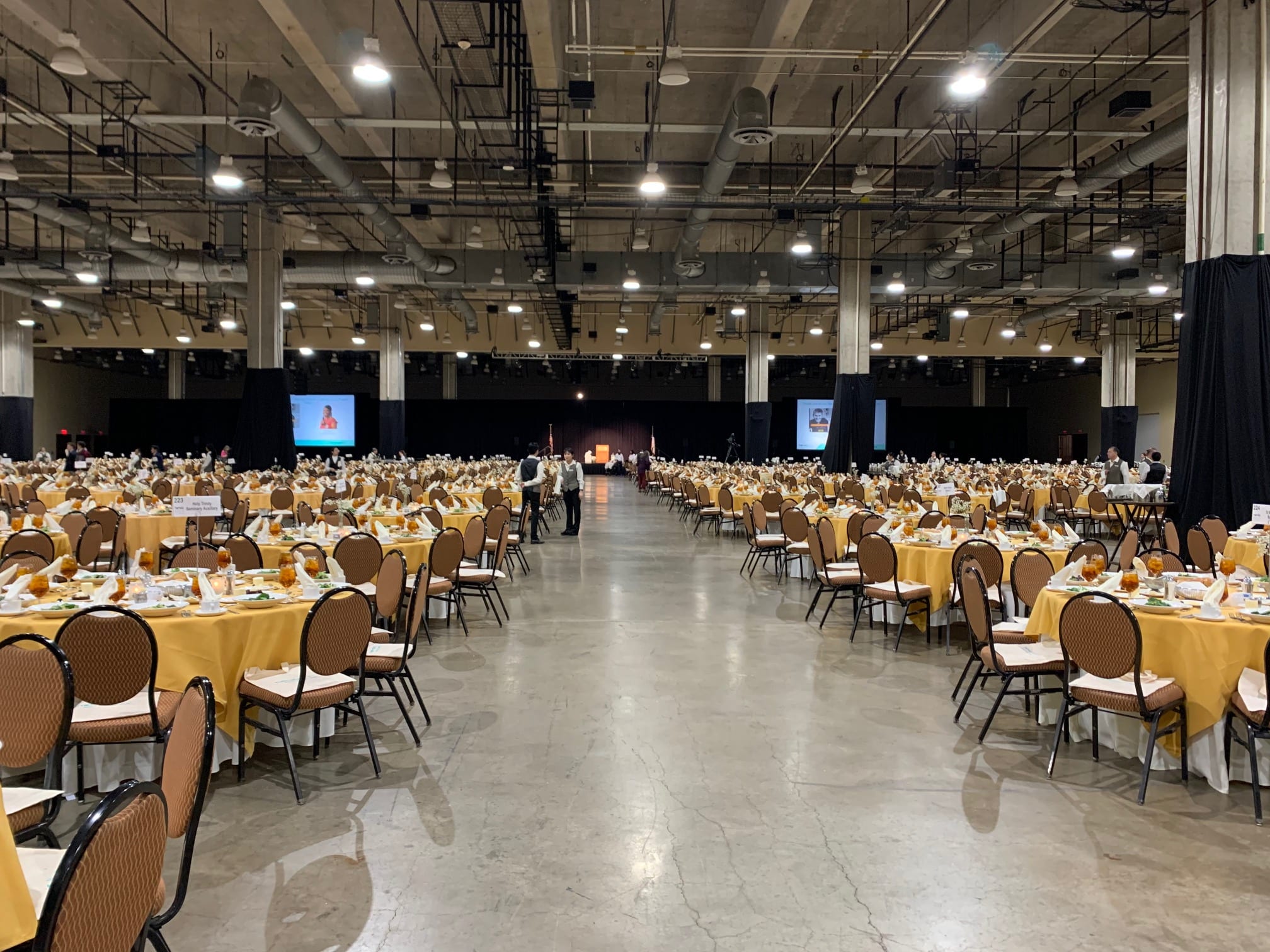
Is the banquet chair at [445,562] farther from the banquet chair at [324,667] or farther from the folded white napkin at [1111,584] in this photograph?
the folded white napkin at [1111,584]

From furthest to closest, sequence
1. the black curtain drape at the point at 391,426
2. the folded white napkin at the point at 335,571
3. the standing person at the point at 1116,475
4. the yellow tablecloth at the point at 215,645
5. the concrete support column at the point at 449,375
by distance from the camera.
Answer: the concrete support column at the point at 449,375
the black curtain drape at the point at 391,426
the standing person at the point at 1116,475
the folded white napkin at the point at 335,571
the yellow tablecloth at the point at 215,645

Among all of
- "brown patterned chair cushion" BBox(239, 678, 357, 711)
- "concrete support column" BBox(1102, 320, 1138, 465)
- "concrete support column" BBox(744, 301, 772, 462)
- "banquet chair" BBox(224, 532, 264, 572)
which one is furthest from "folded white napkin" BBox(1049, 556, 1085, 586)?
"concrete support column" BBox(1102, 320, 1138, 465)

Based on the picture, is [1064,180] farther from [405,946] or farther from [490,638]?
[405,946]

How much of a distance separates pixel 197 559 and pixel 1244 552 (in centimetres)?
823

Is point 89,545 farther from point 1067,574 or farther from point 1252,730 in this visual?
Answer: point 1252,730

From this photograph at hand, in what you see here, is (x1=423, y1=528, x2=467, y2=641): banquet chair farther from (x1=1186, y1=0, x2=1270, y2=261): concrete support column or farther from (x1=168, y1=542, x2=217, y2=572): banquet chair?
(x1=1186, y1=0, x2=1270, y2=261): concrete support column

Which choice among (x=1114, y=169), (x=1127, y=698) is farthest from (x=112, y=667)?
(x=1114, y=169)

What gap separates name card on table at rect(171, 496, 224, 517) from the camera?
22.9 feet

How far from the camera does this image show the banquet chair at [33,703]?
3002 millimetres

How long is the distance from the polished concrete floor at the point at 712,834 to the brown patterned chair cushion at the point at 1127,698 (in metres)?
0.40

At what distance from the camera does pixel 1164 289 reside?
1773cm

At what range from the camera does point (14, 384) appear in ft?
78.7

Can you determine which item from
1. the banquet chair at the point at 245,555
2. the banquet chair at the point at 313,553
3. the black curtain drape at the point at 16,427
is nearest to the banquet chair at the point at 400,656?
the banquet chair at the point at 313,553

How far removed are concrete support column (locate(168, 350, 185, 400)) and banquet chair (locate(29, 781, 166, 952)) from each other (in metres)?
38.4
